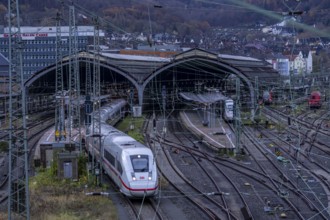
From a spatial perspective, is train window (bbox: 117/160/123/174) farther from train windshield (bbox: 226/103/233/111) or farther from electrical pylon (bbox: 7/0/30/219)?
train windshield (bbox: 226/103/233/111)

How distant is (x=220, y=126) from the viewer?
21625 millimetres

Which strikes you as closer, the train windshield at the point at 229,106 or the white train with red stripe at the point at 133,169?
the white train with red stripe at the point at 133,169

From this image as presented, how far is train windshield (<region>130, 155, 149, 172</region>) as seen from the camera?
940 centimetres

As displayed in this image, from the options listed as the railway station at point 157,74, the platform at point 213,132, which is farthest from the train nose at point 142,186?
the railway station at point 157,74

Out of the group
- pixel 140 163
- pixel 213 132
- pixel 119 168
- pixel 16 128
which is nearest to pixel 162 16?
pixel 213 132

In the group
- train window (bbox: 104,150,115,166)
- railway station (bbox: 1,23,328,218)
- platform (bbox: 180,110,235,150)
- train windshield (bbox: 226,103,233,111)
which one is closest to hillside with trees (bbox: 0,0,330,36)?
railway station (bbox: 1,23,328,218)

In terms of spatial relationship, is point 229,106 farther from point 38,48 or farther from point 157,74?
point 38,48

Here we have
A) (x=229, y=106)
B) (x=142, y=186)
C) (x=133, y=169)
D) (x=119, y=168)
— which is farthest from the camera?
(x=229, y=106)

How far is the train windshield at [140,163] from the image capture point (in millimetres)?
9398

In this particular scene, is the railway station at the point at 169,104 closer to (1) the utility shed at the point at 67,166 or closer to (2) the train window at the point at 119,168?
(1) the utility shed at the point at 67,166

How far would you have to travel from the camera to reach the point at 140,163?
9.48 meters

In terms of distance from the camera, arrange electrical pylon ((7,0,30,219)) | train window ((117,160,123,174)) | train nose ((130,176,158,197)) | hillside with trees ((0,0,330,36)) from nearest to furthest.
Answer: electrical pylon ((7,0,30,219))
train nose ((130,176,158,197))
train window ((117,160,123,174))
hillside with trees ((0,0,330,36))

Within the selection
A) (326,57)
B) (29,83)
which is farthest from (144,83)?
(326,57)

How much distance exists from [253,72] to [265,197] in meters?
19.3
